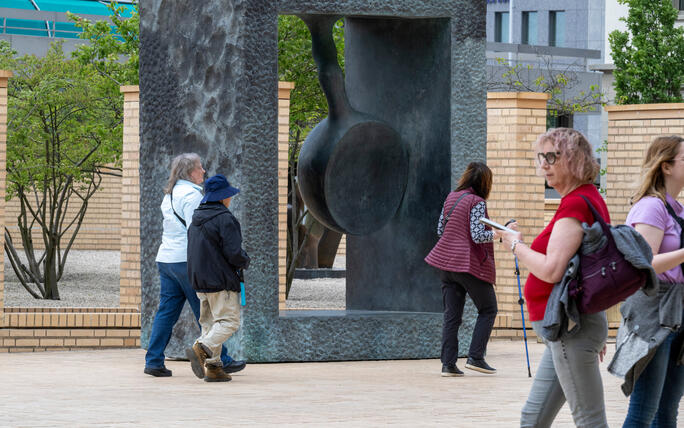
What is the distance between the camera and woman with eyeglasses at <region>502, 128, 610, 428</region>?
15.0 ft

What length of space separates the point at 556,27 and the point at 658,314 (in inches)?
1800

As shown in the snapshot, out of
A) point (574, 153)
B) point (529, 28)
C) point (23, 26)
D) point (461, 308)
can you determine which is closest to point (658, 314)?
point (574, 153)

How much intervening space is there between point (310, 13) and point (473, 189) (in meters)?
2.04

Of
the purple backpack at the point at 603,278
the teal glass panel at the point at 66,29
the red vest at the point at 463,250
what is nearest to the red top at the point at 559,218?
the purple backpack at the point at 603,278

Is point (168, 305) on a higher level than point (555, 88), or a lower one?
lower

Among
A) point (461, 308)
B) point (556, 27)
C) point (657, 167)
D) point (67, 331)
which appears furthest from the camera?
point (556, 27)

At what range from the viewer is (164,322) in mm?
9297

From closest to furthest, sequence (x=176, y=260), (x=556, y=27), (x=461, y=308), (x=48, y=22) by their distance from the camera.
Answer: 1. (x=176, y=260)
2. (x=461, y=308)
3. (x=48, y=22)
4. (x=556, y=27)

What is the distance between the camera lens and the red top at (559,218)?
460 centimetres

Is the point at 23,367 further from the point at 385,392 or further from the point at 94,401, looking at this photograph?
the point at 385,392

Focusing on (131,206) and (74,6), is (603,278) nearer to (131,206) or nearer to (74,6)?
(131,206)

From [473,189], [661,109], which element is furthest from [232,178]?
[661,109]

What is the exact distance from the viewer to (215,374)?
348 inches

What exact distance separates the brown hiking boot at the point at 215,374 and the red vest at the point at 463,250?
1918 millimetres
